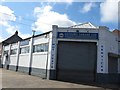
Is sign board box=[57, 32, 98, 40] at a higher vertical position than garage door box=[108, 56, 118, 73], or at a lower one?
higher

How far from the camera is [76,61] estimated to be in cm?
2217

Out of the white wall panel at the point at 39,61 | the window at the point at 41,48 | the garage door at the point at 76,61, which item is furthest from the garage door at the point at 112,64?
the window at the point at 41,48

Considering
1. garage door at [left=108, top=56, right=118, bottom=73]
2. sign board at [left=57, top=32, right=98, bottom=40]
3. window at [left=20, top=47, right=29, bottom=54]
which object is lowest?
garage door at [left=108, top=56, right=118, bottom=73]

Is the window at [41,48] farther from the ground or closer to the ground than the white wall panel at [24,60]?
farther from the ground

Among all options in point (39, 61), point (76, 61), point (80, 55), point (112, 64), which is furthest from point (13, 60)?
point (112, 64)

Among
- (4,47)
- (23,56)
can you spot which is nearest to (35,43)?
(23,56)

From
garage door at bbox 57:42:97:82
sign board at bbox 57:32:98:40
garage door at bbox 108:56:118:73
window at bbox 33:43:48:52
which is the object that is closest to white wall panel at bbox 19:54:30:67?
window at bbox 33:43:48:52

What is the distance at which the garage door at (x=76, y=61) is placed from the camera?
21766mm

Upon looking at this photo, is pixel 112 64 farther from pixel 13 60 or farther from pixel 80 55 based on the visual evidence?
pixel 13 60

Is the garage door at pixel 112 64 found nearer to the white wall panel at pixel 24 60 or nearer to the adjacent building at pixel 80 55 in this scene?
the adjacent building at pixel 80 55

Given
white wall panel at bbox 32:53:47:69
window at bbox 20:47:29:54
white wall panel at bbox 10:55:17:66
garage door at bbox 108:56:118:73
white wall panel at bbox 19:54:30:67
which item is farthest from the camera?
white wall panel at bbox 10:55:17:66

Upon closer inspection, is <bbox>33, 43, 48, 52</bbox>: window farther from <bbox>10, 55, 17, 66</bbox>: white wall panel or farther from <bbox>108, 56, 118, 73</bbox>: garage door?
<bbox>10, 55, 17, 66</bbox>: white wall panel

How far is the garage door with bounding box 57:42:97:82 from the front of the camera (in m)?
21.8

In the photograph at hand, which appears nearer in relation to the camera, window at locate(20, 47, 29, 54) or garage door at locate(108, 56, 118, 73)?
garage door at locate(108, 56, 118, 73)
